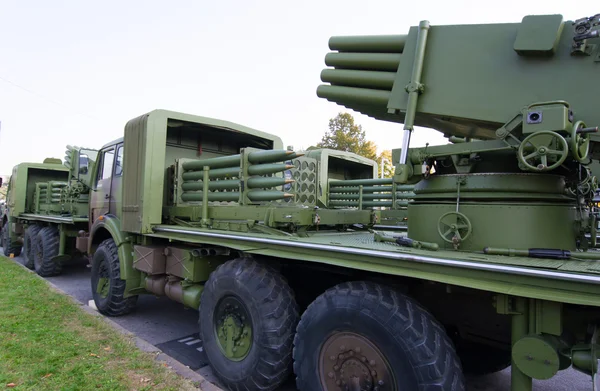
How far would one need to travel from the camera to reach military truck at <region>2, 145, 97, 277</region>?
8.62m

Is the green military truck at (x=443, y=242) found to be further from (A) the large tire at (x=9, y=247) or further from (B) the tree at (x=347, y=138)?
(B) the tree at (x=347, y=138)

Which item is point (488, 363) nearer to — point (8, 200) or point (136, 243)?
point (136, 243)

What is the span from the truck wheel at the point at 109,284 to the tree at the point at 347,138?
89.6 ft

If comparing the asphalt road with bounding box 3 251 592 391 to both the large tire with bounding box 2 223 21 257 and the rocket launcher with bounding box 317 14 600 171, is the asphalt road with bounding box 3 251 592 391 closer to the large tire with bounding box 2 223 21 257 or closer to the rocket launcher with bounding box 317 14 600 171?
the rocket launcher with bounding box 317 14 600 171

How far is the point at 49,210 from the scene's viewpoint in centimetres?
1043

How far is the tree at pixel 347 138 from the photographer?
32531mm

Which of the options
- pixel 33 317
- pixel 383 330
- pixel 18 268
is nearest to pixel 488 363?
pixel 383 330

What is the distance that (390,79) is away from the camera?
3219 mm

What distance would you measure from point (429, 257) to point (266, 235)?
1.62m

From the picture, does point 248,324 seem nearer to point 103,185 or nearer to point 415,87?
point 415,87

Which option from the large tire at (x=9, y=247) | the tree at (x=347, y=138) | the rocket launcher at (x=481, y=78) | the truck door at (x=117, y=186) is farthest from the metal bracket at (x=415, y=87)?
the tree at (x=347, y=138)

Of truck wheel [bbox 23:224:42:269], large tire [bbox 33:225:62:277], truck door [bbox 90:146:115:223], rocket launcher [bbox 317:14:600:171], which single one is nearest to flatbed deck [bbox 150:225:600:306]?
rocket launcher [bbox 317:14:600:171]

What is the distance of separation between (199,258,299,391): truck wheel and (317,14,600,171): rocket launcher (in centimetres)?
158

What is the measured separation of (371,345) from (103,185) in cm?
563
